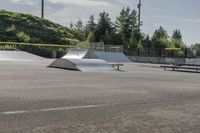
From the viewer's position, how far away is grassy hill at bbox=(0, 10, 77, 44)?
6825 centimetres

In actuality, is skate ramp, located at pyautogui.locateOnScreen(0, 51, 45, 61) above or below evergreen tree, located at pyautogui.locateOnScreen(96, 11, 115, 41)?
below

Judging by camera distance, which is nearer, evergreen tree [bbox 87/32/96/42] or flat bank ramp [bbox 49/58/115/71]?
flat bank ramp [bbox 49/58/115/71]

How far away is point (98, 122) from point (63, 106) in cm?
174

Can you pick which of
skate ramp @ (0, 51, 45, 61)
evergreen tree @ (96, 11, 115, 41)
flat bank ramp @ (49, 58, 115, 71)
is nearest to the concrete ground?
flat bank ramp @ (49, 58, 115, 71)

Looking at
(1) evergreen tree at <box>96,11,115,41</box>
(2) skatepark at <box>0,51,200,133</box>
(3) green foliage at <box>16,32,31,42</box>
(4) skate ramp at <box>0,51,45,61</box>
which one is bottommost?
(2) skatepark at <box>0,51,200,133</box>

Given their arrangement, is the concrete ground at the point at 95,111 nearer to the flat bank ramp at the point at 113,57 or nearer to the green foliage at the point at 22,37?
the flat bank ramp at the point at 113,57

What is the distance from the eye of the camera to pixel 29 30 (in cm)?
7688

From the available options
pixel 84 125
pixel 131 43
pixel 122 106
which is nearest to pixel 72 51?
pixel 122 106

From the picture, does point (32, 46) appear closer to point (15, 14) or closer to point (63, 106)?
point (15, 14)

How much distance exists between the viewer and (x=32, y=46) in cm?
5319

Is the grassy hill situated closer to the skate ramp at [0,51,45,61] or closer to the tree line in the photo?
the tree line

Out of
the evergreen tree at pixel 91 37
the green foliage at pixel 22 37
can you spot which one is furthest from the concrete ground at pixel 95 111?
the evergreen tree at pixel 91 37

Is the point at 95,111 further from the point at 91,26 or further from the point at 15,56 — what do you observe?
the point at 91,26

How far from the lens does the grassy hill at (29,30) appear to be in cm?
6825
